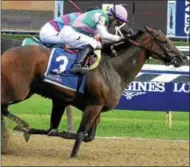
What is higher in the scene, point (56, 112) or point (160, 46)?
point (160, 46)

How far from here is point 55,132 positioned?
9.94 meters

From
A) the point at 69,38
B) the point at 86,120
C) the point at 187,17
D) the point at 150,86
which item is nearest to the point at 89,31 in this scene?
the point at 69,38

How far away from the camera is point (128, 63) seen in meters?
10.2

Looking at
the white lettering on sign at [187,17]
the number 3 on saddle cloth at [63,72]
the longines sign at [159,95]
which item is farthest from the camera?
the white lettering on sign at [187,17]

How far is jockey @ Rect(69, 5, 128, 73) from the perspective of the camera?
9.60 m

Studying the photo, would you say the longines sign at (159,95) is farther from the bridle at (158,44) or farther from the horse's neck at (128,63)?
the horse's neck at (128,63)

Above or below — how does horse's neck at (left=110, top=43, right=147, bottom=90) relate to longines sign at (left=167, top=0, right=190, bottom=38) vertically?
above

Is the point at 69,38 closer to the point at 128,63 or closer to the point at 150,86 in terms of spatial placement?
the point at 128,63

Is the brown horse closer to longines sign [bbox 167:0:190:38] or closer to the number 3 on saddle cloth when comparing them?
the number 3 on saddle cloth

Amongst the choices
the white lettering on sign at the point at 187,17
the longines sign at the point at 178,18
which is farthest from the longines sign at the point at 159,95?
the white lettering on sign at the point at 187,17

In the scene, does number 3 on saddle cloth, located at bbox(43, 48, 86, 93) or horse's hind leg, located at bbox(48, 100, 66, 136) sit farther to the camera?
horse's hind leg, located at bbox(48, 100, 66, 136)

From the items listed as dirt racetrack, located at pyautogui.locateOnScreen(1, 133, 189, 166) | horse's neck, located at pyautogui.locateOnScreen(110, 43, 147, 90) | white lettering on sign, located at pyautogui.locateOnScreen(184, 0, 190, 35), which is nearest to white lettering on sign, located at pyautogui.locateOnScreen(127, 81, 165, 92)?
dirt racetrack, located at pyautogui.locateOnScreen(1, 133, 189, 166)

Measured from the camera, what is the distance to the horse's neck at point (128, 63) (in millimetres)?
10047

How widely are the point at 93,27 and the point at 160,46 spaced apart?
1132 millimetres
